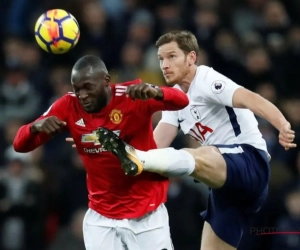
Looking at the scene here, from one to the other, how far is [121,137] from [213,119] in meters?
0.89

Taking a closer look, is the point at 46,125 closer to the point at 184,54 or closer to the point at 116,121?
the point at 116,121

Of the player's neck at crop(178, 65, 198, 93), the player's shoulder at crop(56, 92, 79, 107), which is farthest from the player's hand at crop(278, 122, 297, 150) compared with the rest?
the player's shoulder at crop(56, 92, 79, 107)

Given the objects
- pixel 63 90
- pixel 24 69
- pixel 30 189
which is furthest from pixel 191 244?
pixel 24 69

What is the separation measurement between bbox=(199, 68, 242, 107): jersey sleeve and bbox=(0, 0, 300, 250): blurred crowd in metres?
2.04

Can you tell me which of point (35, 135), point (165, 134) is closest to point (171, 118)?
point (165, 134)

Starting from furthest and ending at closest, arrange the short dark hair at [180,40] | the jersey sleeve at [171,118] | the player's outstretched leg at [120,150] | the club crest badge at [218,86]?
the jersey sleeve at [171,118] < the short dark hair at [180,40] < the club crest badge at [218,86] < the player's outstretched leg at [120,150]

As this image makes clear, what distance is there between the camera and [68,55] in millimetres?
10617

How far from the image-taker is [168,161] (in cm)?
589

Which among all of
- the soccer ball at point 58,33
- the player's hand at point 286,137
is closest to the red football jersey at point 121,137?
the player's hand at point 286,137

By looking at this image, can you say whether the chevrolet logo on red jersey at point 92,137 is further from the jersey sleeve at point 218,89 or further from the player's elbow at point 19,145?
the jersey sleeve at point 218,89

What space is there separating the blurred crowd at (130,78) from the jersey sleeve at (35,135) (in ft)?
8.68

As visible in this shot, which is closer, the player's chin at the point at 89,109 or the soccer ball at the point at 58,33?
the player's chin at the point at 89,109

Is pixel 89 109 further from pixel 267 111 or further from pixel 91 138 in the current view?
pixel 267 111

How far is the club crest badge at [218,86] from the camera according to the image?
6271mm
